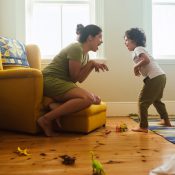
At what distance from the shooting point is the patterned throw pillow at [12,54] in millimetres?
2549

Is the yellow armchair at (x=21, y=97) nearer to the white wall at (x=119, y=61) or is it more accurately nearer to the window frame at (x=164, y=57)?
the white wall at (x=119, y=61)

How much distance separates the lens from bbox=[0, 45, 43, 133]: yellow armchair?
→ 2174 mm

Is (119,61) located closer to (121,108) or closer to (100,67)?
(121,108)

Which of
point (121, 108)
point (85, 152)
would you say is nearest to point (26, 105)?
point (85, 152)

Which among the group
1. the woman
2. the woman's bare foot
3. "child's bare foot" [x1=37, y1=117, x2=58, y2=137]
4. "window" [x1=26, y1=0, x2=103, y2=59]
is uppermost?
"window" [x1=26, y1=0, x2=103, y2=59]

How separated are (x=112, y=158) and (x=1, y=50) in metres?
1.58

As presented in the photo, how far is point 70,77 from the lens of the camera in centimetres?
239

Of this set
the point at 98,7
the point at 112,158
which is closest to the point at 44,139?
the point at 112,158

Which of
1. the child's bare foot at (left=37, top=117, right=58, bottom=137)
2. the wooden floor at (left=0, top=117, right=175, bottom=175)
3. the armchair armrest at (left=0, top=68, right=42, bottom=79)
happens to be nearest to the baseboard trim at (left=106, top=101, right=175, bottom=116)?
the wooden floor at (left=0, top=117, right=175, bottom=175)

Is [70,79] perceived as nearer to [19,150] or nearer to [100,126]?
[100,126]

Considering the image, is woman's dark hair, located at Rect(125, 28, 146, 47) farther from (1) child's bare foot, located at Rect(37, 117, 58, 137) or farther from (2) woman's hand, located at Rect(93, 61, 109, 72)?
(1) child's bare foot, located at Rect(37, 117, 58, 137)

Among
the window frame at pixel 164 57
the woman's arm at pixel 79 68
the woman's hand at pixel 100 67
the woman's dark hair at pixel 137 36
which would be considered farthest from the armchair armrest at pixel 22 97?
the window frame at pixel 164 57

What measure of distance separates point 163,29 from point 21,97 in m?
2.32

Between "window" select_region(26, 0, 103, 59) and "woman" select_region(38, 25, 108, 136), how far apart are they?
120 cm
